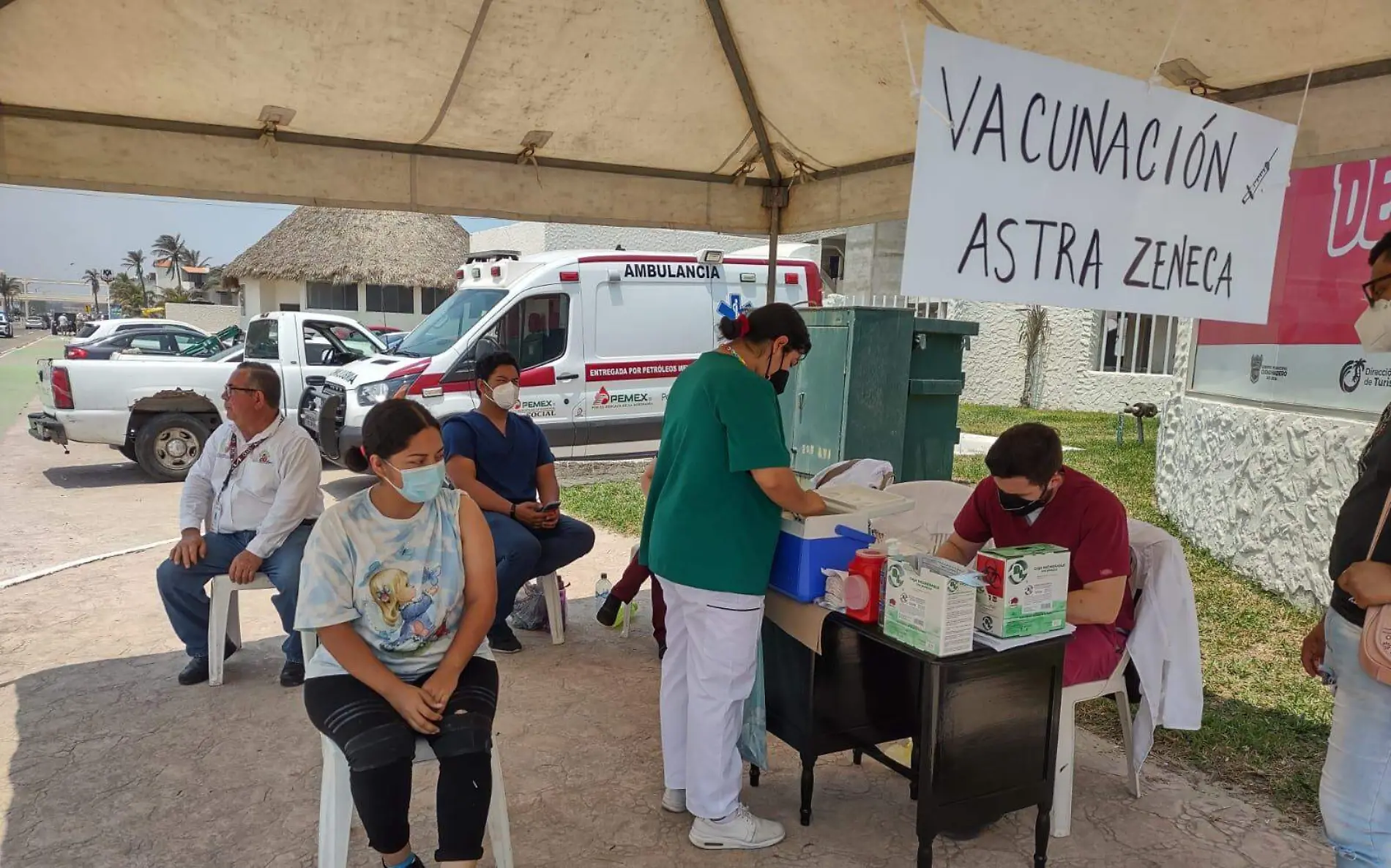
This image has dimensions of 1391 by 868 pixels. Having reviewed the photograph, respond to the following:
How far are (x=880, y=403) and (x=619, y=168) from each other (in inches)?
Result: 77.2

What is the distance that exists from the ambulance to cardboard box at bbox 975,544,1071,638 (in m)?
6.00

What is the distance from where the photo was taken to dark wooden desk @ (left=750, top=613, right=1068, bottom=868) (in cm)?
249

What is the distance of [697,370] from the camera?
2.73 m

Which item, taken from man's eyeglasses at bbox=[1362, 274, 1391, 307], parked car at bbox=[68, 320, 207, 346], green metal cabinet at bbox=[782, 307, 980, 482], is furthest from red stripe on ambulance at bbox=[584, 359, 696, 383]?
parked car at bbox=[68, 320, 207, 346]

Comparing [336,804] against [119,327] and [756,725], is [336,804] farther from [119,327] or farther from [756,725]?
[119,327]

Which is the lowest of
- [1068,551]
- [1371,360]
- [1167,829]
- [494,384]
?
[1167,829]

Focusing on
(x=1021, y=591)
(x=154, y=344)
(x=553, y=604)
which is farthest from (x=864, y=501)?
(x=154, y=344)

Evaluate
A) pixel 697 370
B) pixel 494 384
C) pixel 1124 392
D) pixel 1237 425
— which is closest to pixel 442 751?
pixel 697 370

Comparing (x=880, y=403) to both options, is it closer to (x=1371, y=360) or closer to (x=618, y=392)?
(x=1371, y=360)

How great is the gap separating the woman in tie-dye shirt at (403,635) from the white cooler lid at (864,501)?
115cm

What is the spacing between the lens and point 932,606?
2410 mm

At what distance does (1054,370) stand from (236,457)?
15803 mm

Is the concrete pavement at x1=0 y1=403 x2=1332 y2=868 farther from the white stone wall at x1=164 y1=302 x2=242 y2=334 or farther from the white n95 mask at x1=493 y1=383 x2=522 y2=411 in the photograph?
the white stone wall at x1=164 y1=302 x2=242 y2=334

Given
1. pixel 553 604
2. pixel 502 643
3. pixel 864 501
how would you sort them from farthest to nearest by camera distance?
pixel 553 604 → pixel 502 643 → pixel 864 501
